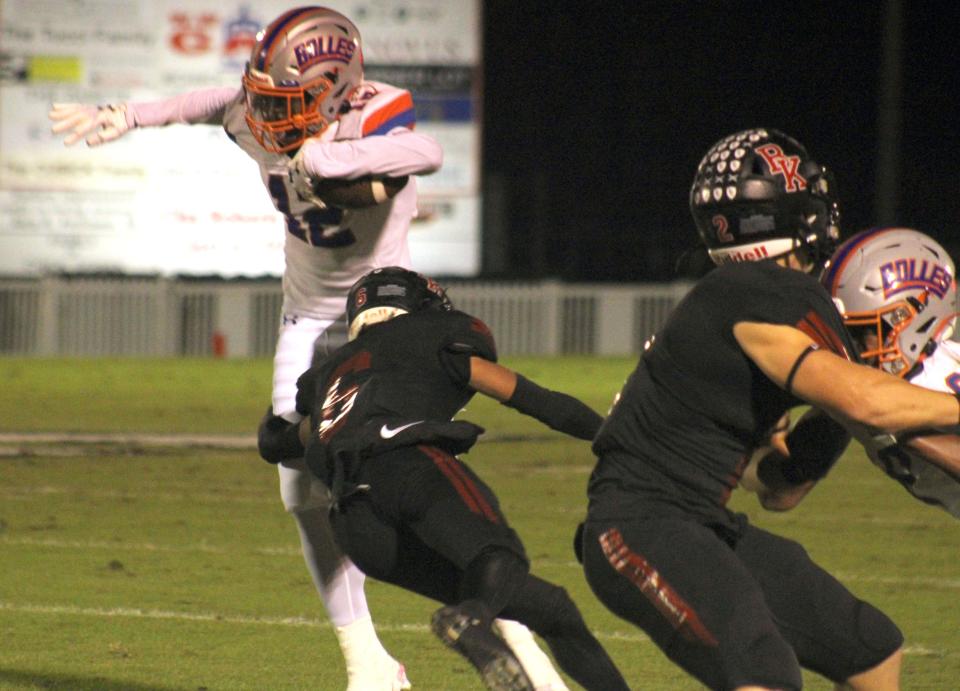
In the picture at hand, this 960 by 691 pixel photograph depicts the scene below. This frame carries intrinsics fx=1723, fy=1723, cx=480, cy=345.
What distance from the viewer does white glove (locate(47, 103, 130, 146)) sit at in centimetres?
556

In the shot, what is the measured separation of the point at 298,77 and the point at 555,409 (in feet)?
4.17

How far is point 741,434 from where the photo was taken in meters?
3.45

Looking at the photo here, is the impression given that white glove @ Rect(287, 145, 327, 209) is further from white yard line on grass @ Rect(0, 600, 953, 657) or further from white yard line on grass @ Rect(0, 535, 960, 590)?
white yard line on grass @ Rect(0, 535, 960, 590)

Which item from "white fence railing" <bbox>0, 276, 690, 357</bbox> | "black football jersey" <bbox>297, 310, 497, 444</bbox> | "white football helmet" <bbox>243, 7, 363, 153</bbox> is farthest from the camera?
"white fence railing" <bbox>0, 276, 690, 357</bbox>

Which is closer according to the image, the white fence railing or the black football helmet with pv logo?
the black football helmet with pv logo

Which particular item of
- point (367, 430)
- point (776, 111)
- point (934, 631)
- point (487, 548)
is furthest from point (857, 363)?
A: point (776, 111)

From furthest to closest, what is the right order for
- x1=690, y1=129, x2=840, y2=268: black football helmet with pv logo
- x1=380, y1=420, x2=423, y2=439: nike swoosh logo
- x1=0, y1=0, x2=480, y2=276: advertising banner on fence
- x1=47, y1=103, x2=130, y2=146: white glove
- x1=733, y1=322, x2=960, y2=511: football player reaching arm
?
x1=0, y1=0, x2=480, y2=276: advertising banner on fence → x1=47, y1=103, x2=130, y2=146: white glove → x1=380, y1=420, x2=423, y2=439: nike swoosh logo → x1=690, y1=129, x2=840, y2=268: black football helmet with pv logo → x1=733, y1=322, x2=960, y2=511: football player reaching arm

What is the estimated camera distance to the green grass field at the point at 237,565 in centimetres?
537

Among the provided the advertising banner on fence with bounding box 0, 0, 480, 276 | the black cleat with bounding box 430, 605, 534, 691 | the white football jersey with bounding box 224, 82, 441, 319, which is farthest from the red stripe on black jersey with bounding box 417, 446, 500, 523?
the advertising banner on fence with bounding box 0, 0, 480, 276

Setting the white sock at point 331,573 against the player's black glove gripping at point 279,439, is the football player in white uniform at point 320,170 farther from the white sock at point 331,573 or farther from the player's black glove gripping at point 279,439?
the player's black glove gripping at point 279,439

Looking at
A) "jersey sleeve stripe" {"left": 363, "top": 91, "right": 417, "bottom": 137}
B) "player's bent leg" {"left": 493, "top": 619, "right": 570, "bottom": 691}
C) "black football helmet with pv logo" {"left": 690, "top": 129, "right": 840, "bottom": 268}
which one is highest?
"jersey sleeve stripe" {"left": 363, "top": 91, "right": 417, "bottom": 137}

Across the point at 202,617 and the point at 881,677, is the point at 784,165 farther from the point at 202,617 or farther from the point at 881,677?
the point at 202,617

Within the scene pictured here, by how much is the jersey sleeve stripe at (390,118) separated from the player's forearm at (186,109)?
757mm

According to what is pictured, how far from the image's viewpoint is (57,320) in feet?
71.4
